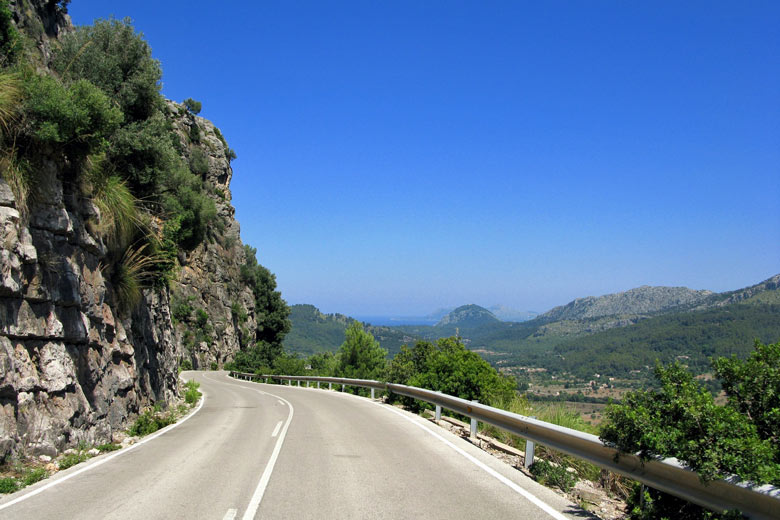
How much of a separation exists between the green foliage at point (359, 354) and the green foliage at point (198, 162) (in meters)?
33.7

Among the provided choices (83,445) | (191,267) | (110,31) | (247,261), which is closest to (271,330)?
(247,261)

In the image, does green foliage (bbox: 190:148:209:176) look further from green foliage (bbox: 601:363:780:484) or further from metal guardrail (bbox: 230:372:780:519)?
green foliage (bbox: 601:363:780:484)

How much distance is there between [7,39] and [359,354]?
34.5 meters

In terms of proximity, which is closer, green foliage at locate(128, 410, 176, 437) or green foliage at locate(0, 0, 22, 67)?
green foliage at locate(0, 0, 22, 67)

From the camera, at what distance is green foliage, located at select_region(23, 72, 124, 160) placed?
413 inches

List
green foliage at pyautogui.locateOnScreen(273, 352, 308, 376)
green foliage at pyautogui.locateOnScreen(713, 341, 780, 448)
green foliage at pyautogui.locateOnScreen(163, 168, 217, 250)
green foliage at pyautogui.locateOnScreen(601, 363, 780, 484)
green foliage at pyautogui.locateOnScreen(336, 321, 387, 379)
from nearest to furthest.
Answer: green foliage at pyautogui.locateOnScreen(601, 363, 780, 484) < green foliage at pyautogui.locateOnScreen(713, 341, 780, 448) < green foliage at pyautogui.locateOnScreen(163, 168, 217, 250) < green foliage at pyautogui.locateOnScreen(336, 321, 387, 379) < green foliage at pyautogui.locateOnScreen(273, 352, 308, 376)

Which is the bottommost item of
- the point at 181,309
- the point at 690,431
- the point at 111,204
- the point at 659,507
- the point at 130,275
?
the point at 659,507

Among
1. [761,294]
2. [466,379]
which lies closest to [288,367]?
[466,379]

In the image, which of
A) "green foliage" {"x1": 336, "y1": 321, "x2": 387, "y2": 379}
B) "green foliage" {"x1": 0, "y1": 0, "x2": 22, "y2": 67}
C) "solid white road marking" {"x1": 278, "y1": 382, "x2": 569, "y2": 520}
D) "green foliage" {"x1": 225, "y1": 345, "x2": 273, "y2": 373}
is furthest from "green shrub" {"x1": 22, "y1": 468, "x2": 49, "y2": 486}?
"green foliage" {"x1": 225, "y1": 345, "x2": 273, "y2": 373}

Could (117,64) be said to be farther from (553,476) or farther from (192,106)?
(192,106)

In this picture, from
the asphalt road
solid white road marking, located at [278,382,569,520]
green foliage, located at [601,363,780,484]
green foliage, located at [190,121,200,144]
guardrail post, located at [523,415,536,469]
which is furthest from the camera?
green foliage, located at [190,121,200,144]

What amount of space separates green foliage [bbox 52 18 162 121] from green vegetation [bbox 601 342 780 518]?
56.0 feet

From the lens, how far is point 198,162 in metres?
64.1

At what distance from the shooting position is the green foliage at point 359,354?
4256 cm
